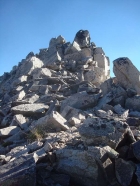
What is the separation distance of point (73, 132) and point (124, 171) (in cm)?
389

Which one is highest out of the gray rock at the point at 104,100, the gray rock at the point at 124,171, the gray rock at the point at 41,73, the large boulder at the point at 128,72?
the gray rock at the point at 41,73

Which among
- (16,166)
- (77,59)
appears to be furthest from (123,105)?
(77,59)

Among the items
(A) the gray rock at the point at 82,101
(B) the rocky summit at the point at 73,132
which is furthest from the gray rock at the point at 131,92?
(A) the gray rock at the point at 82,101

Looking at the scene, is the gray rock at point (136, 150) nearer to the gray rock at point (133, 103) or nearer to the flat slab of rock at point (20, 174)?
the flat slab of rock at point (20, 174)

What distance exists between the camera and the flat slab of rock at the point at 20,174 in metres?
4.88

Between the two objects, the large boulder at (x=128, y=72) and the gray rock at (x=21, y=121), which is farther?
the large boulder at (x=128, y=72)

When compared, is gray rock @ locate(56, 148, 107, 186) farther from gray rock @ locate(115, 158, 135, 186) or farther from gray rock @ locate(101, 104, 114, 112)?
gray rock @ locate(101, 104, 114, 112)

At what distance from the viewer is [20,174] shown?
5.01m

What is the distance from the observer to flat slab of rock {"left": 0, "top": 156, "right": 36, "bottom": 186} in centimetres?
488

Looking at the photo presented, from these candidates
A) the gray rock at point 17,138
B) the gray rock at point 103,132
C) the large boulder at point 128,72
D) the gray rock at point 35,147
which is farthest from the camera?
the large boulder at point 128,72

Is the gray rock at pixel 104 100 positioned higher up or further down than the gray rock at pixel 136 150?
higher up

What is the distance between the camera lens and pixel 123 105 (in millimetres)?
12398

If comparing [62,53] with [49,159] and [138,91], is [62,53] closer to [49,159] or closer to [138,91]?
[138,91]

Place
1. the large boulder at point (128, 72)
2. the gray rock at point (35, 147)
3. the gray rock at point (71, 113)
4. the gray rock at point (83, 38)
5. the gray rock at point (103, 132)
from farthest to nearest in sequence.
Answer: the gray rock at point (83, 38) < the large boulder at point (128, 72) < the gray rock at point (71, 113) < the gray rock at point (35, 147) < the gray rock at point (103, 132)
